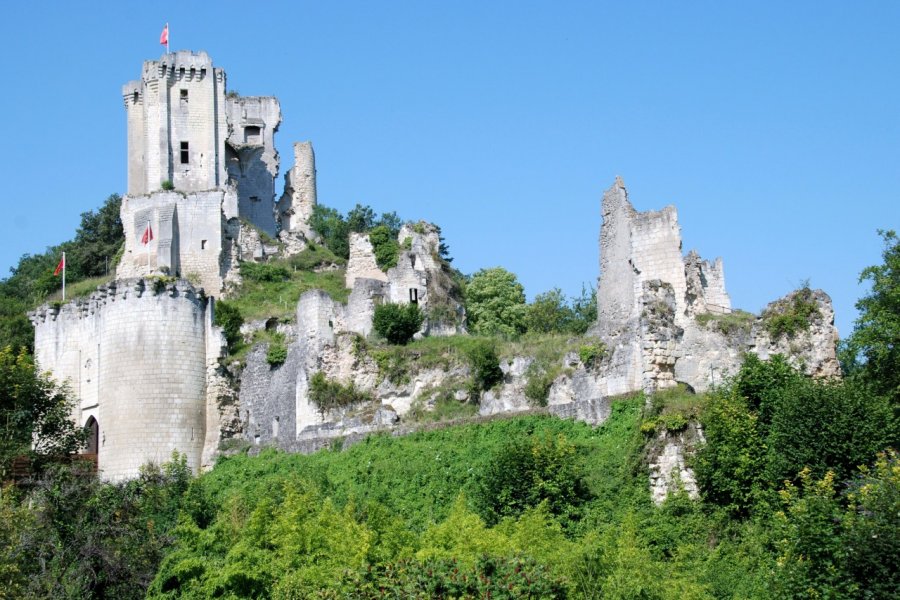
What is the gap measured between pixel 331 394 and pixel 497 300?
19848 millimetres

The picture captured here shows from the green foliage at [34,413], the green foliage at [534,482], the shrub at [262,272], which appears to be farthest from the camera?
the shrub at [262,272]

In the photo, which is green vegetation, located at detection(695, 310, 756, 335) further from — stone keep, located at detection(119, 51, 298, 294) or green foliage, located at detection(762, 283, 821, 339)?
stone keep, located at detection(119, 51, 298, 294)

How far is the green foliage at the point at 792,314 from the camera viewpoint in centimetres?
3759

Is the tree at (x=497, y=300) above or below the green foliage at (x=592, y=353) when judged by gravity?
above

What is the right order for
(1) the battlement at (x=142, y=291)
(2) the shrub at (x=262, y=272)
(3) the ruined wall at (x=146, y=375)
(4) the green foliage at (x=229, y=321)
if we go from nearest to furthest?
(3) the ruined wall at (x=146, y=375) < (1) the battlement at (x=142, y=291) < (4) the green foliage at (x=229, y=321) < (2) the shrub at (x=262, y=272)

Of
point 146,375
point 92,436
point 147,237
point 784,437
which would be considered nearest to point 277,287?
point 147,237

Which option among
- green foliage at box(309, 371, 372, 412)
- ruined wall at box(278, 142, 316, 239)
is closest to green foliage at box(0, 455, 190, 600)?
green foliage at box(309, 371, 372, 412)

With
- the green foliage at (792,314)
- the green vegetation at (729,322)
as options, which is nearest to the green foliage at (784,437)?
the green foliage at (792,314)

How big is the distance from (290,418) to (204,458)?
2980 mm

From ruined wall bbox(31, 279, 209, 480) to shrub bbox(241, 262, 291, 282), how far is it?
10019mm

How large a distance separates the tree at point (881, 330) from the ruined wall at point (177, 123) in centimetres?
2867

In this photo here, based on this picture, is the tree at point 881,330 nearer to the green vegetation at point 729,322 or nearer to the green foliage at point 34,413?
the green vegetation at point 729,322

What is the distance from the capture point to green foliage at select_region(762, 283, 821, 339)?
37.6m

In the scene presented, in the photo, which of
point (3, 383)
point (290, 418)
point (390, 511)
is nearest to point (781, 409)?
point (390, 511)
